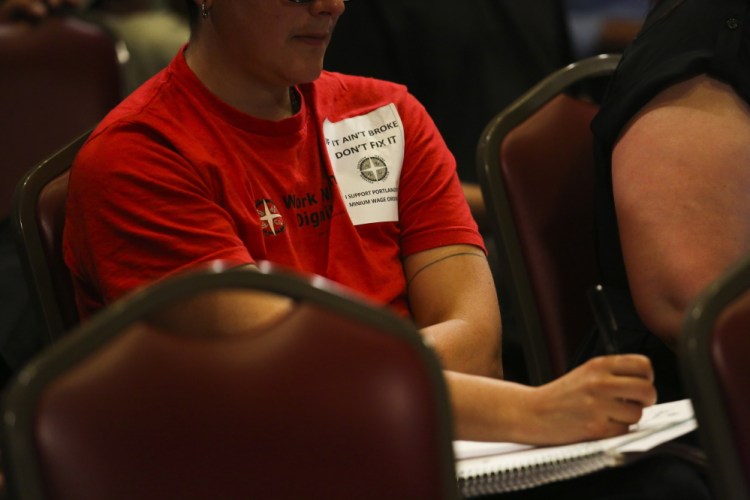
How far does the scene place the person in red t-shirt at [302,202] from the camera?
138 cm

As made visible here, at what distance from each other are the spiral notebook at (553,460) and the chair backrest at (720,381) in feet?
0.27

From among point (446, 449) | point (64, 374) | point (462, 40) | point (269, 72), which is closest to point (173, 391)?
point (64, 374)

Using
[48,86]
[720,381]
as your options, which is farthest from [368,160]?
[48,86]

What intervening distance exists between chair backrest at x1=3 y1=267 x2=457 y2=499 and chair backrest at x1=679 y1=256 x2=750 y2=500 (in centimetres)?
25

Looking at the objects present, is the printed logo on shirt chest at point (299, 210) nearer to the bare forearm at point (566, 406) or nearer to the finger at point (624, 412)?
the bare forearm at point (566, 406)

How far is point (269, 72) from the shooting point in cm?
172

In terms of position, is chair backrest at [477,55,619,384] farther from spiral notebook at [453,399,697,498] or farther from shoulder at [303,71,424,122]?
spiral notebook at [453,399,697,498]

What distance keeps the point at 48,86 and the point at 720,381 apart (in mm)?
1902

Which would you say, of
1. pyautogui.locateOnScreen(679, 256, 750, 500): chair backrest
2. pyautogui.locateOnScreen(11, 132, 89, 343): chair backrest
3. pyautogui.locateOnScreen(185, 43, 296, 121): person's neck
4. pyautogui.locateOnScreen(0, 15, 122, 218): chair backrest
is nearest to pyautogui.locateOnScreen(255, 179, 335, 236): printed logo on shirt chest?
pyautogui.locateOnScreen(185, 43, 296, 121): person's neck

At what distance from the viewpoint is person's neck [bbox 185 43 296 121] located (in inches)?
67.6

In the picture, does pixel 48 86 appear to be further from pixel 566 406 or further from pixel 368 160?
pixel 566 406

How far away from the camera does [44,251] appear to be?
66.4 inches

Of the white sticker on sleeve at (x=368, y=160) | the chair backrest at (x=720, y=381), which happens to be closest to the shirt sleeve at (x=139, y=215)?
the white sticker on sleeve at (x=368, y=160)

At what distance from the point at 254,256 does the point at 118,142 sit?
9.6 inches
